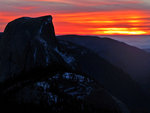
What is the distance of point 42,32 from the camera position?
19.3 meters

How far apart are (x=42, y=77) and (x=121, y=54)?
5172 centimetres

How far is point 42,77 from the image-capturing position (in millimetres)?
16688

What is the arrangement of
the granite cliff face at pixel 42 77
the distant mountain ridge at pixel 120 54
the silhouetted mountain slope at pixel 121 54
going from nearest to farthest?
the granite cliff face at pixel 42 77 < the silhouetted mountain slope at pixel 121 54 < the distant mountain ridge at pixel 120 54

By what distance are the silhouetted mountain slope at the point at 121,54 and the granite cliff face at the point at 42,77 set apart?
1236 inches

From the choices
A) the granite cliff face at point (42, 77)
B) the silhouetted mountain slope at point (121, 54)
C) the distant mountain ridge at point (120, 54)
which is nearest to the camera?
the granite cliff face at point (42, 77)

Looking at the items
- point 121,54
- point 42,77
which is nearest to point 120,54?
point 121,54

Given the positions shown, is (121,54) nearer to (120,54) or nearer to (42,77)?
(120,54)

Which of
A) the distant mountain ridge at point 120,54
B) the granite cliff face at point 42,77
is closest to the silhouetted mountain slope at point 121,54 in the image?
A: the distant mountain ridge at point 120,54

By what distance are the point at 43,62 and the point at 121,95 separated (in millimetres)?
16029

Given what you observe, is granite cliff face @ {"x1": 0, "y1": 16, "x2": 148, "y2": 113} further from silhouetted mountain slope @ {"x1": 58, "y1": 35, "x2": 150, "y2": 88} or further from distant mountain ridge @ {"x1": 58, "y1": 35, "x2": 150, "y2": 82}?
distant mountain ridge @ {"x1": 58, "y1": 35, "x2": 150, "y2": 82}

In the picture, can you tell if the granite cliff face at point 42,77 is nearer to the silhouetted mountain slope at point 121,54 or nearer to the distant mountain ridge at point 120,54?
the silhouetted mountain slope at point 121,54

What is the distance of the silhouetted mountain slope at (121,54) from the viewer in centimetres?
5510

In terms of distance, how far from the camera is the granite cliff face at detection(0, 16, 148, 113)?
15352mm

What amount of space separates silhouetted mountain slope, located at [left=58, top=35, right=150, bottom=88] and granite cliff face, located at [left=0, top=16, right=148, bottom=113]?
103 feet
